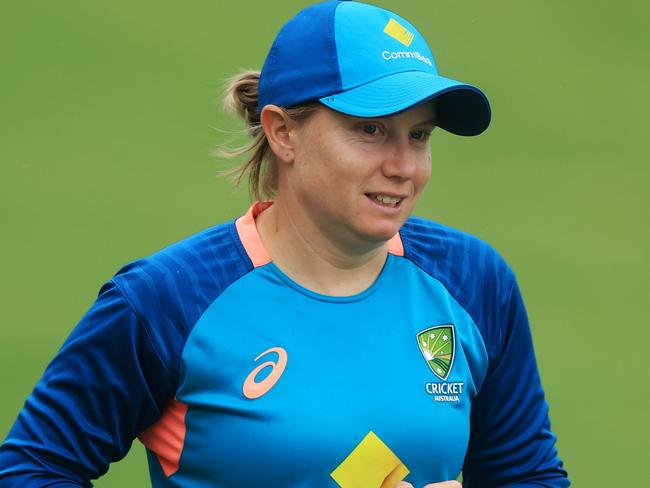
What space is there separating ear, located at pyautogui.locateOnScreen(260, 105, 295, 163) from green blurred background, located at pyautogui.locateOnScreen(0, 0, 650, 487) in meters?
1.98

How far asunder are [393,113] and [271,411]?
49cm

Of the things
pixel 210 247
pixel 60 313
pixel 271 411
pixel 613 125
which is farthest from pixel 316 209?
pixel 613 125

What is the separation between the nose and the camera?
2168mm

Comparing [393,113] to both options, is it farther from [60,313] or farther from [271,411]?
[60,313]

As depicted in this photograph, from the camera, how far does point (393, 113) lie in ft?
6.92

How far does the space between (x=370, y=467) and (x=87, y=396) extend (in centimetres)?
45

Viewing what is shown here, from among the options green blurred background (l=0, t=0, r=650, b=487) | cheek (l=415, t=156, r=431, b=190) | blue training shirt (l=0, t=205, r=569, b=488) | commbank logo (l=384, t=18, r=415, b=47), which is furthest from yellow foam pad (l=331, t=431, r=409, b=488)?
green blurred background (l=0, t=0, r=650, b=487)

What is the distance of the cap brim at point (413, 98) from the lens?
2.12 meters

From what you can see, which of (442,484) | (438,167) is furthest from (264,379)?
(438,167)

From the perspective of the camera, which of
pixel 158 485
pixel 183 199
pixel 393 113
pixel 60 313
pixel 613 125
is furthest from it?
pixel 613 125

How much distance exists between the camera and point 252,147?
2.40 metres

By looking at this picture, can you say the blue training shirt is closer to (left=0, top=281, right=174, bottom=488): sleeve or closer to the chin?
(left=0, top=281, right=174, bottom=488): sleeve

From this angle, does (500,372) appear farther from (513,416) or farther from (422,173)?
(422,173)

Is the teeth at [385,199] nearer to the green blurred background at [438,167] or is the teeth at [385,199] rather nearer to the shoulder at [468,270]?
the shoulder at [468,270]
